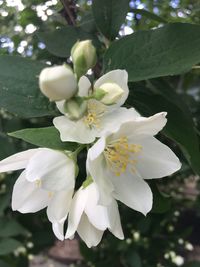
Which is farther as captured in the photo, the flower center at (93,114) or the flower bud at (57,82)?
the flower center at (93,114)

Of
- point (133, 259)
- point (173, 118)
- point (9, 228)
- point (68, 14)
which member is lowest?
point (133, 259)

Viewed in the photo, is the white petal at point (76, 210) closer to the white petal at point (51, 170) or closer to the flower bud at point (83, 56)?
the white petal at point (51, 170)

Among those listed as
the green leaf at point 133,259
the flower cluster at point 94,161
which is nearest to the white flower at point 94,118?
the flower cluster at point 94,161

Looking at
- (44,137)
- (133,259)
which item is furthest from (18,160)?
(133,259)

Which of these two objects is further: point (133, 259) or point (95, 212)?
point (133, 259)

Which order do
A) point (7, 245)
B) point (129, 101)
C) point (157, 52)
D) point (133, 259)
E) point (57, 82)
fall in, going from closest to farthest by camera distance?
point (57, 82)
point (157, 52)
point (129, 101)
point (7, 245)
point (133, 259)

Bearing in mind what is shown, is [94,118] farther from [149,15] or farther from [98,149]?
[149,15]

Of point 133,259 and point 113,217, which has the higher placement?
point 113,217

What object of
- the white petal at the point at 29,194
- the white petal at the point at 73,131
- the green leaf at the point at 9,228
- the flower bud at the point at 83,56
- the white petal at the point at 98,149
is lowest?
the green leaf at the point at 9,228
